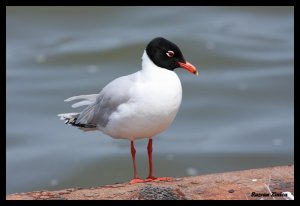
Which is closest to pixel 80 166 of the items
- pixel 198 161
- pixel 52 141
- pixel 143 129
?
pixel 52 141

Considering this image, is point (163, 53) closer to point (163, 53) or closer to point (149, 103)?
point (163, 53)

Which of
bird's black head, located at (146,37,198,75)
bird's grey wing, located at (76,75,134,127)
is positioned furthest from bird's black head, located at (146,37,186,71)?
bird's grey wing, located at (76,75,134,127)

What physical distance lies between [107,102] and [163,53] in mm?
594

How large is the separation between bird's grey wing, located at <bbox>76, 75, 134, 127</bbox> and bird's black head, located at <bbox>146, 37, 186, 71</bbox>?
237mm

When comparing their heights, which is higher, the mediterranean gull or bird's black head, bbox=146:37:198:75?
bird's black head, bbox=146:37:198:75

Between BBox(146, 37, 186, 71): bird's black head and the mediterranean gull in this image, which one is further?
BBox(146, 37, 186, 71): bird's black head

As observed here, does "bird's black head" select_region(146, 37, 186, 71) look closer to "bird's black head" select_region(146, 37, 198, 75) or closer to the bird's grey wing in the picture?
"bird's black head" select_region(146, 37, 198, 75)

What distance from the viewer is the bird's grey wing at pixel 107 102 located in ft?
19.2

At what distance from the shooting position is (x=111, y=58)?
14.9 m

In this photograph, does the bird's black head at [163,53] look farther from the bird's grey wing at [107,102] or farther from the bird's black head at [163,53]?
the bird's grey wing at [107,102]

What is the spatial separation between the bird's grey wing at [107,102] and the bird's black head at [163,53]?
24cm

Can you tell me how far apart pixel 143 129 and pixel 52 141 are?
6.83 m

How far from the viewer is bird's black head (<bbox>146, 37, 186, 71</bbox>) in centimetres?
→ 585

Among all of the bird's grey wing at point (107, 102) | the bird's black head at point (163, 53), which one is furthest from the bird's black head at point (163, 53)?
the bird's grey wing at point (107, 102)
